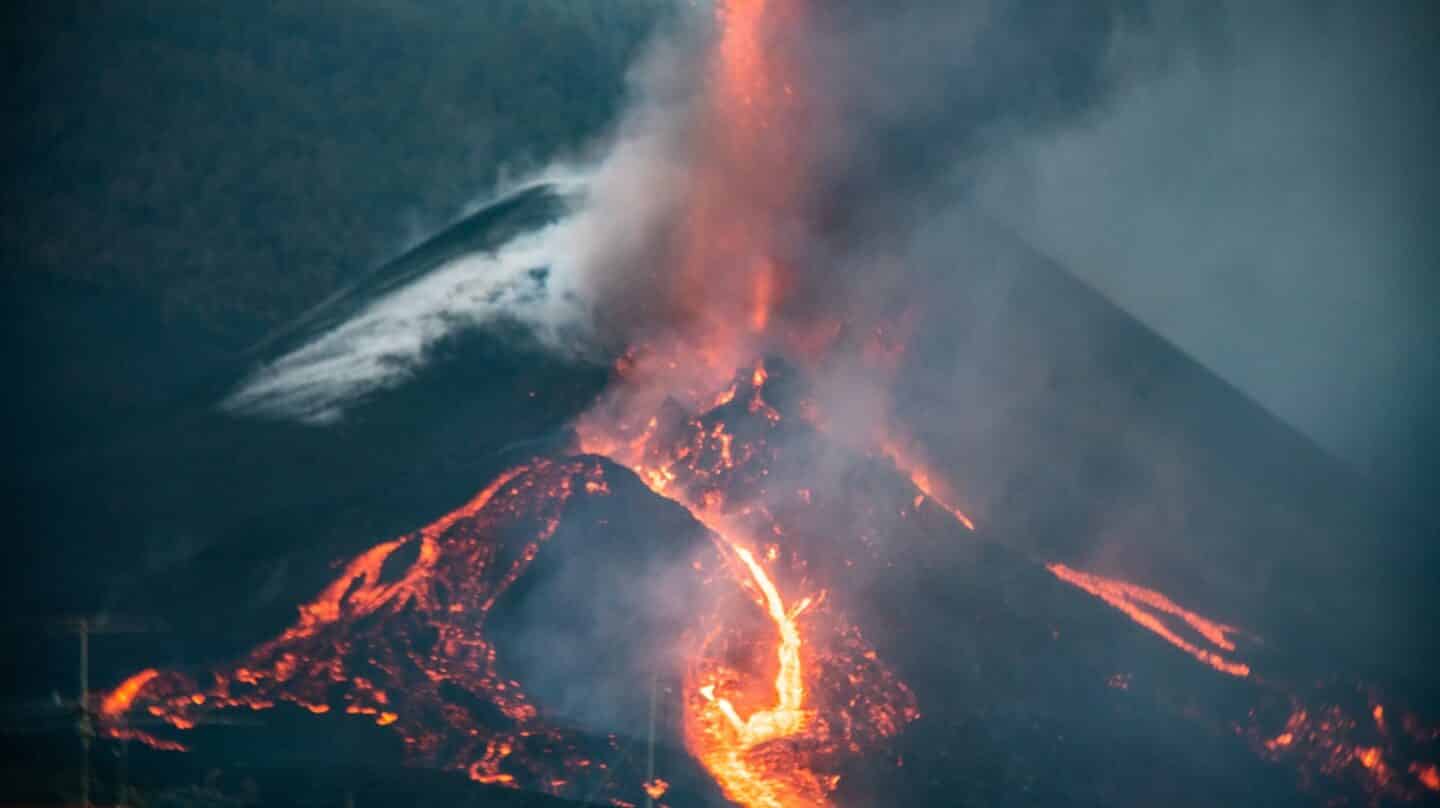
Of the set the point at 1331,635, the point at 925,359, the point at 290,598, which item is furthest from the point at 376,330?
the point at 1331,635

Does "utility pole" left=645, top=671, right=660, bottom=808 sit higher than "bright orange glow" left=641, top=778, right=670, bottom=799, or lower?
higher

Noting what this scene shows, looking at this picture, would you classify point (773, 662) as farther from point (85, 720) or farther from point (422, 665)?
point (85, 720)

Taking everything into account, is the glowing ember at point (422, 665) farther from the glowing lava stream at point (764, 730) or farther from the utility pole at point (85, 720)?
the glowing lava stream at point (764, 730)

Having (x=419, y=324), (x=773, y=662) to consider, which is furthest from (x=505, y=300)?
(x=773, y=662)

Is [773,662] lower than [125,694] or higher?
lower

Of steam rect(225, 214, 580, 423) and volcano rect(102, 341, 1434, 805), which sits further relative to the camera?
steam rect(225, 214, 580, 423)

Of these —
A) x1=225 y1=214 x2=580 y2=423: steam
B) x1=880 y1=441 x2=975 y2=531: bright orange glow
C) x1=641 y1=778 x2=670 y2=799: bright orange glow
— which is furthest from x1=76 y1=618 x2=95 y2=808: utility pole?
x1=880 y1=441 x2=975 y2=531: bright orange glow

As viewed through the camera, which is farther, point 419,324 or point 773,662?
point 419,324

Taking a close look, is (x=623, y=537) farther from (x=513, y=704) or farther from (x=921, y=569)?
(x=921, y=569)

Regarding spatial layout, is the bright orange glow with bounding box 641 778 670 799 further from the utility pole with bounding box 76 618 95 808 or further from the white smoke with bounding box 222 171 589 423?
the white smoke with bounding box 222 171 589 423

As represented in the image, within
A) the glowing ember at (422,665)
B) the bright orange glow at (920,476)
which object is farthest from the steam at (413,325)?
the bright orange glow at (920,476)
